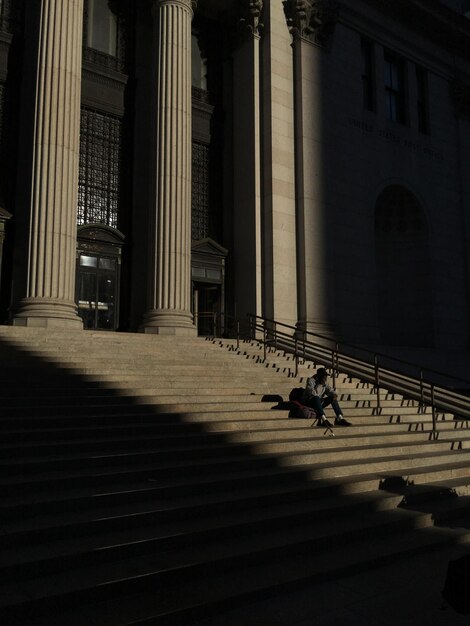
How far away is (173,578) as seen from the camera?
211 inches

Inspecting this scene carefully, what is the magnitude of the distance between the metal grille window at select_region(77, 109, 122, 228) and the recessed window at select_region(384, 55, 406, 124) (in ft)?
40.9

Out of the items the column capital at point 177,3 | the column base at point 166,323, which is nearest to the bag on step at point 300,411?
the column base at point 166,323

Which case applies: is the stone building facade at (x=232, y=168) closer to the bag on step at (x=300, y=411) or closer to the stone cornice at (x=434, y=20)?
the stone cornice at (x=434, y=20)

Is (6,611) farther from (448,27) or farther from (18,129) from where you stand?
(448,27)

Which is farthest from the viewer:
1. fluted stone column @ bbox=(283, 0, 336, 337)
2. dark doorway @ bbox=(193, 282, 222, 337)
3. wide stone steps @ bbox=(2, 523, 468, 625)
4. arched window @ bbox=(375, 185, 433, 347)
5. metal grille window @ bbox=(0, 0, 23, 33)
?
arched window @ bbox=(375, 185, 433, 347)

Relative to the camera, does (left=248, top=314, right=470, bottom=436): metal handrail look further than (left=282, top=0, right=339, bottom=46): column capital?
No

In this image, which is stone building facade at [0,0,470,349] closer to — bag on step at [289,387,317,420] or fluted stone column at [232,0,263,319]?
fluted stone column at [232,0,263,319]

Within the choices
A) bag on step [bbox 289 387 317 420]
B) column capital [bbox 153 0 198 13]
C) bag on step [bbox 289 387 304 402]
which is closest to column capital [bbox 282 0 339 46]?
column capital [bbox 153 0 198 13]

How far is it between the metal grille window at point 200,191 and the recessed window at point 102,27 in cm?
449

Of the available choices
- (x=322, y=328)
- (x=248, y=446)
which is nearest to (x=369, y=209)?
(x=322, y=328)

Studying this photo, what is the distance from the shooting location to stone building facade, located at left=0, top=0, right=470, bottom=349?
1658 cm

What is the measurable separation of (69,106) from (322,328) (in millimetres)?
10855

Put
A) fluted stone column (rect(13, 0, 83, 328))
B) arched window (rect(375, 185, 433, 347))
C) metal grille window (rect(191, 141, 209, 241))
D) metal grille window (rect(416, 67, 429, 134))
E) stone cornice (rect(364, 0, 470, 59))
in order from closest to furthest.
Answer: fluted stone column (rect(13, 0, 83, 328)) → metal grille window (rect(191, 141, 209, 241)) → stone cornice (rect(364, 0, 470, 59)) → arched window (rect(375, 185, 433, 347)) → metal grille window (rect(416, 67, 429, 134))

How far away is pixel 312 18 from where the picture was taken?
2178 cm
